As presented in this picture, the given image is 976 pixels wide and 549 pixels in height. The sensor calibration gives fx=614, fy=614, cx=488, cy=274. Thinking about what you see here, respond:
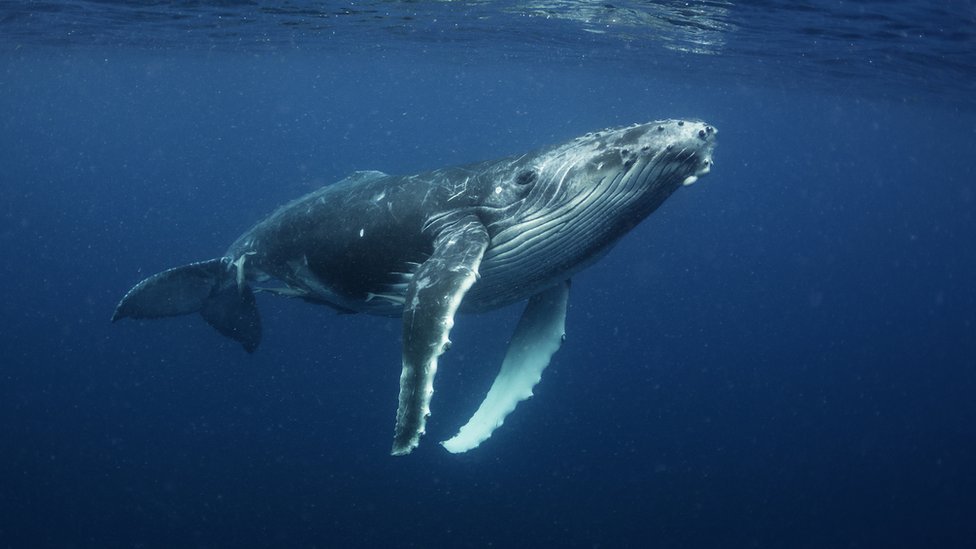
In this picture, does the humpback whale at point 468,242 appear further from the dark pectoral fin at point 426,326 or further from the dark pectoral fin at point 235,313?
the dark pectoral fin at point 235,313

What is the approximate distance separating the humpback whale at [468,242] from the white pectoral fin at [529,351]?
2 centimetres

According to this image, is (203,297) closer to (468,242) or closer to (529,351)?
(529,351)

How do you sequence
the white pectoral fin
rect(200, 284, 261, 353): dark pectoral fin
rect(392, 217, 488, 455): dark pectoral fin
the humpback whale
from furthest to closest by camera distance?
rect(200, 284, 261, 353): dark pectoral fin → the white pectoral fin → the humpback whale → rect(392, 217, 488, 455): dark pectoral fin

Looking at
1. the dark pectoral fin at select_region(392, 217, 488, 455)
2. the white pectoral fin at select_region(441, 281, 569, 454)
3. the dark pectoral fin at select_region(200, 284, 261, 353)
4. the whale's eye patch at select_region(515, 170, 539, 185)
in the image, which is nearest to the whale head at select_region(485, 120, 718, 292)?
the whale's eye patch at select_region(515, 170, 539, 185)

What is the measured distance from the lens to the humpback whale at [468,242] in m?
5.57

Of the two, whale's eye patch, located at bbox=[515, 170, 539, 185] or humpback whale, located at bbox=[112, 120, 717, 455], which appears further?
whale's eye patch, located at bbox=[515, 170, 539, 185]

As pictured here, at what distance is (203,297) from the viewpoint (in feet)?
33.4

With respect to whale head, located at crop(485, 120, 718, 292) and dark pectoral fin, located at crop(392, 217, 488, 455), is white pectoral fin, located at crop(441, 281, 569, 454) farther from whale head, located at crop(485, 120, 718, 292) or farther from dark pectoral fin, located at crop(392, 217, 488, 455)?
dark pectoral fin, located at crop(392, 217, 488, 455)

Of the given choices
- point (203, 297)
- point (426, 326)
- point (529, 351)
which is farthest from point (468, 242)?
point (203, 297)

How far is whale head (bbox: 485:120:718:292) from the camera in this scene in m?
5.64

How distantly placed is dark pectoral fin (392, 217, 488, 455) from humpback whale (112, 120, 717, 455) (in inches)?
0.4

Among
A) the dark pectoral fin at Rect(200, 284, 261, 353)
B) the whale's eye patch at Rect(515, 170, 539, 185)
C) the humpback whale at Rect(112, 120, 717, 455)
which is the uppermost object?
the whale's eye patch at Rect(515, 170, 539, 185)

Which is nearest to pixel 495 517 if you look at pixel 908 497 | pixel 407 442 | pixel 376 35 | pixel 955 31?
pixel 407 442

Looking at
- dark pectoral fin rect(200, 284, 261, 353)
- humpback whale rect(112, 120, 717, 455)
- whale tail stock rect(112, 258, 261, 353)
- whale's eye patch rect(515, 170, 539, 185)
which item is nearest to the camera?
humpback whale rect(112, 120, 717, 455)
